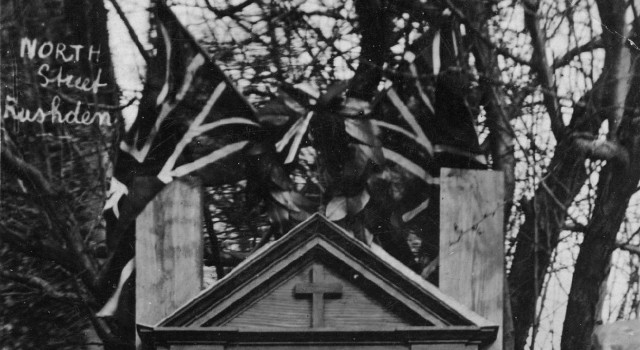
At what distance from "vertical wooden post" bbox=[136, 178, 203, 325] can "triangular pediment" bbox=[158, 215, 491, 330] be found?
176mm

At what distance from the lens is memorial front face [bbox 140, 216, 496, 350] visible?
3.96m

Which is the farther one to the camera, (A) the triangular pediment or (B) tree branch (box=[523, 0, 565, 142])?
(B) tree branch (box=[523, 0, 565, 142])

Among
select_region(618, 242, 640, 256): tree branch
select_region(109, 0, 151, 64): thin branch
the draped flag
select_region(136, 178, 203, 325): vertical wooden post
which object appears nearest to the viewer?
select_region(136, 178, 203, 325): vertical wooden post

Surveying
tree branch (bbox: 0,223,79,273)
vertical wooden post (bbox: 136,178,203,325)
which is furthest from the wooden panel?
tree branch (bbox: 0,223,79,273)

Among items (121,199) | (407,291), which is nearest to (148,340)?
(121,199)

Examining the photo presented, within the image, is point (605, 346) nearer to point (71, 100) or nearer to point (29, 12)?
point (71, 100)

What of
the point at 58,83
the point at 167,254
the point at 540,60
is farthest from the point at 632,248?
Answer: the point at 58,83

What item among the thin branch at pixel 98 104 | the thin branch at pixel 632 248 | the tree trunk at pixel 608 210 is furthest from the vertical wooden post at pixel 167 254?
the thin branch at pixel 632 248

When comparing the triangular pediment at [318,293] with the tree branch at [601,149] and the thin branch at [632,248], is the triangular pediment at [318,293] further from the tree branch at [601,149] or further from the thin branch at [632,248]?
the thin branch at [632,248]

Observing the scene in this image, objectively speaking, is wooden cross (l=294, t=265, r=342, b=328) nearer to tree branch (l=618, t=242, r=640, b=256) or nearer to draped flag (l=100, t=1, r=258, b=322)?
draped flag (l=100, t=1, r=258, b=322)

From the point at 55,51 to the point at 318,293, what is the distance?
8.70 feet

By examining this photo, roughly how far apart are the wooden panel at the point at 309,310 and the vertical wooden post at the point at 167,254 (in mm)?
298

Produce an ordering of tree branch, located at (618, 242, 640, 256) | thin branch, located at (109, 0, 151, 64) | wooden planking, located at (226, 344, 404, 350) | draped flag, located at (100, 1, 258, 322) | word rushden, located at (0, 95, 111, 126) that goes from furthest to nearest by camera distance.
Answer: word rushden, located at (0, 95, 111, 126)
thin branch, located at (109, 0, 151, 64)
tree branch, located at (618, 242, 640, 256)
draped flag, located at (100, 1, 258, 322)
wooden planking, located at (226, 344, 404, 350)

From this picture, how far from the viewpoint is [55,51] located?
581 centimetres
